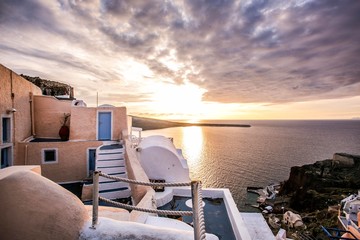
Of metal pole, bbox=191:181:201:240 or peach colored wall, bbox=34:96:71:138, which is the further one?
peach colored wall, bbox=34:96:71:138

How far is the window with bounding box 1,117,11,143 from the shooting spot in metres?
9.95

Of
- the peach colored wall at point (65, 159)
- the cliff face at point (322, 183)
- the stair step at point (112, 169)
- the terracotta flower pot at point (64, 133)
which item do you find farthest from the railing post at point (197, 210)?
the cliff face at point (322, 183)

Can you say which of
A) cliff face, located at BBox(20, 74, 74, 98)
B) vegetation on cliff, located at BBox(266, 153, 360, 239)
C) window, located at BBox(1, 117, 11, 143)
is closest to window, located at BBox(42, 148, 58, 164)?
window, located at BBox(1, 117, 11, 143)

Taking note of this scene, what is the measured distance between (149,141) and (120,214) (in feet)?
21.0

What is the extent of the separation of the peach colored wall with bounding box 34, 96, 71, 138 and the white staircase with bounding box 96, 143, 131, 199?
4677mm

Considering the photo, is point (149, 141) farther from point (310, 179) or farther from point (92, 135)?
point (310, 179)

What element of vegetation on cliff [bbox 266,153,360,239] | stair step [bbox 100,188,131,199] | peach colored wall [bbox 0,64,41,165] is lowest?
vegetation on cliff [bbox 266,153,360,239]

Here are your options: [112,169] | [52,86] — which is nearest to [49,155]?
[112,169]

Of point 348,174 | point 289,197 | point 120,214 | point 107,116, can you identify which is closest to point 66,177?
point 107,116

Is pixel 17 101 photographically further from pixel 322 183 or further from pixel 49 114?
pixel 322 183

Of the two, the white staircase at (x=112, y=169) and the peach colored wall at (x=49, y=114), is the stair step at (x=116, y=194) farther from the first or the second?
the peach colored wall at (x=49, y=114)

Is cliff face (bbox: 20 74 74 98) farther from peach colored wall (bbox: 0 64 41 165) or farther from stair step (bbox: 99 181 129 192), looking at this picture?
stair step (bbox: 99 181 129 192)

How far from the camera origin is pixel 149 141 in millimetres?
11195

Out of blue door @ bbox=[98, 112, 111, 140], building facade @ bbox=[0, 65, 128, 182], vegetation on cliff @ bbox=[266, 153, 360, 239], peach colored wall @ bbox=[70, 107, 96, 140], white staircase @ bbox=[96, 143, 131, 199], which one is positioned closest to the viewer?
white staircase @ bbox=[96, 143, 131, 199]
